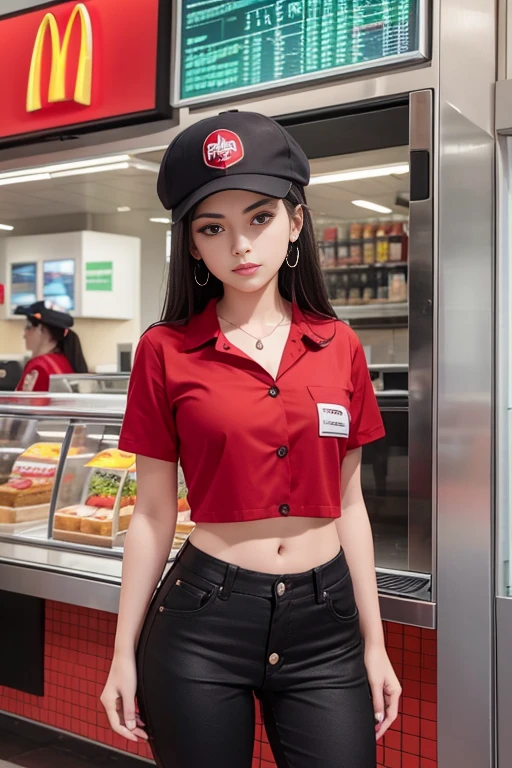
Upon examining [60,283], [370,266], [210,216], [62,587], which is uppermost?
[60,283]

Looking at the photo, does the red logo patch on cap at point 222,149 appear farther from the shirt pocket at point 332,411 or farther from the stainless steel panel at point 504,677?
the stainless steel panel at point 504,677

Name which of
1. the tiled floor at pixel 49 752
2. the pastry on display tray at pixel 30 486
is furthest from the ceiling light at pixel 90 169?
the tiled floor at pixel 49 752

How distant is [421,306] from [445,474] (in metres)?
0.47

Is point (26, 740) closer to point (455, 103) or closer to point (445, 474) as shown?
point (445, 474)

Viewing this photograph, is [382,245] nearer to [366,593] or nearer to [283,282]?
[283,282]

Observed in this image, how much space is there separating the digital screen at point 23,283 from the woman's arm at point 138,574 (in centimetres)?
823

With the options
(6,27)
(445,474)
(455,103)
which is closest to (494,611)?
(445,474)

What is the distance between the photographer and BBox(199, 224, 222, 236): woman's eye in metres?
1.58

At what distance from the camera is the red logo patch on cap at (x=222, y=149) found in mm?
1514

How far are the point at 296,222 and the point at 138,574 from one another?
0.78 metres

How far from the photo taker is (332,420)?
157 centimetres

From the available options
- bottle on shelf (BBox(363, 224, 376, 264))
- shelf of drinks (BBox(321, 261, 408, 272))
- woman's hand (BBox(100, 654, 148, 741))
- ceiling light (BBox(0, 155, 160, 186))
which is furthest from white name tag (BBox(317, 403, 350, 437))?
bottle on shelf (BBox(363, 224, 376, 264))

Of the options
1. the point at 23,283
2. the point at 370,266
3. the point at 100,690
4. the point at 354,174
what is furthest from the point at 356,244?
the point at 100,690

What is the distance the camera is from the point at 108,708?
1.62 m
